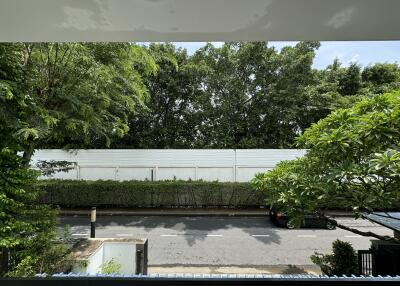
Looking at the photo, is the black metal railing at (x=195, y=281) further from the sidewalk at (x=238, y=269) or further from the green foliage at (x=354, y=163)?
the sidewalk at (x=238, y=269)

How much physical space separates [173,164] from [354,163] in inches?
540

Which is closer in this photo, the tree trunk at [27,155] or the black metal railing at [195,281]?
the black metal railing at [195,281]

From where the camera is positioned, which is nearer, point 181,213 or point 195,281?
point 195,281

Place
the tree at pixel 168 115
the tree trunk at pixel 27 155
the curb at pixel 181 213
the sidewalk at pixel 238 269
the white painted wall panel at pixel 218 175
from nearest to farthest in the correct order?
the tree trunk at pixel 27 155, the sidewalk at pixel 238 269, the curb at pixel 181 213, the white painted wall panel at pixel 218 175, the tree at pixel 168 115

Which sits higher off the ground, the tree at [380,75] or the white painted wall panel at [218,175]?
the tree at [380,75]

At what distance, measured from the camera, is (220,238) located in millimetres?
11469

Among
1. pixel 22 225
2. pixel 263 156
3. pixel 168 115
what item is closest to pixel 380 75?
pixel 263 156

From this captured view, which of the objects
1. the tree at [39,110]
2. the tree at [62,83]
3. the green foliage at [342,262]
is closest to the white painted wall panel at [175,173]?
the tree at [62,83]

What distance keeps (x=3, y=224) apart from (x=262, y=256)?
6.73 m

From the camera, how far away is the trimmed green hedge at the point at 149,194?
1623 cm

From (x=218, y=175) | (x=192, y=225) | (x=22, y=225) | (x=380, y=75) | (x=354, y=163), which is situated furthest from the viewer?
(x=380, y=75)

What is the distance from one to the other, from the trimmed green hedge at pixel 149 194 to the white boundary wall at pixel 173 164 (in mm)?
1016

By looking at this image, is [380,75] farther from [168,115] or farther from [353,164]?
→ [353,164]

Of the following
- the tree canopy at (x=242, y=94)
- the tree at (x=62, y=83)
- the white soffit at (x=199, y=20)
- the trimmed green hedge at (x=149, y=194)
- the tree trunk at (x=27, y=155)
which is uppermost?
the tree canopy at (x=242, y=94)
